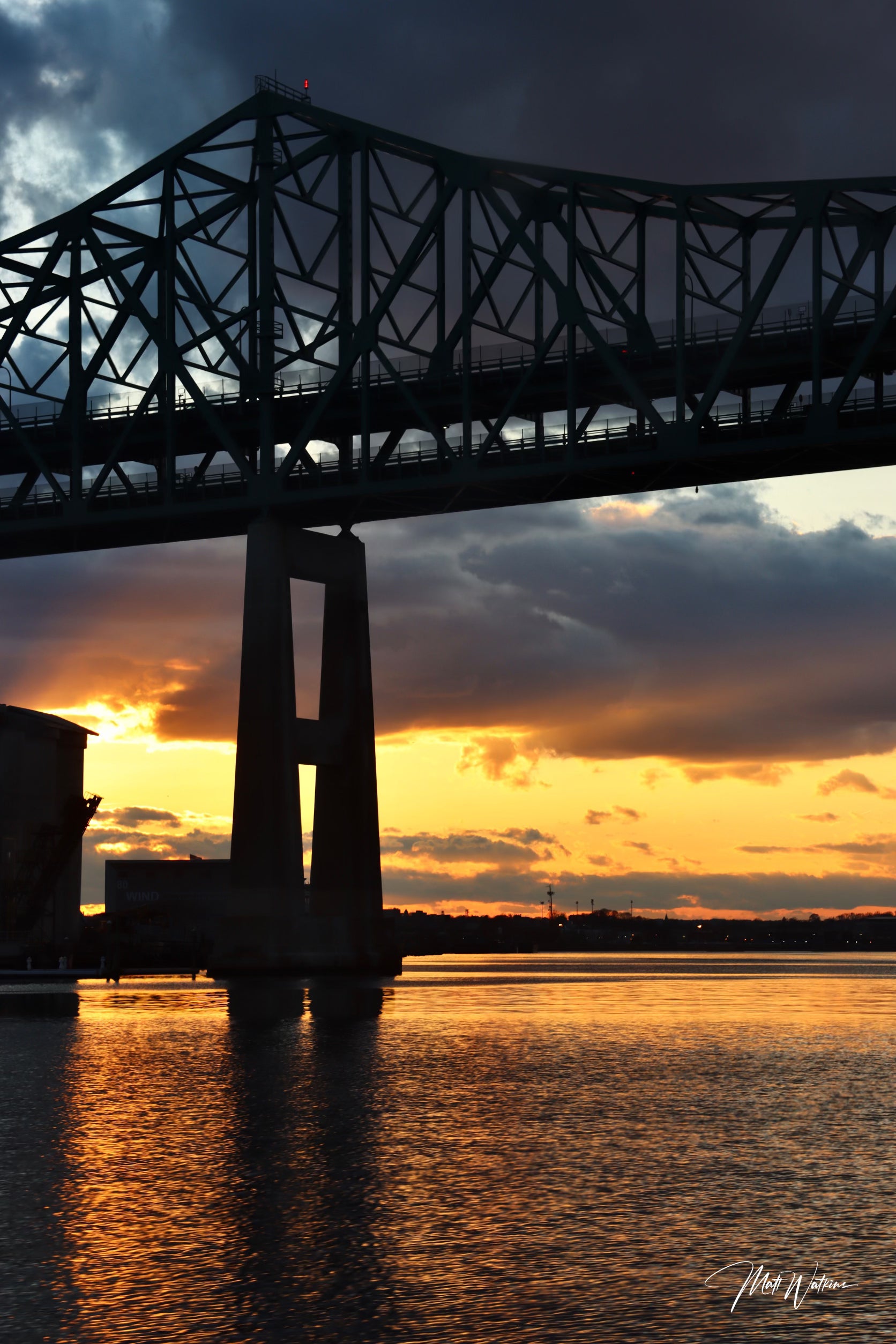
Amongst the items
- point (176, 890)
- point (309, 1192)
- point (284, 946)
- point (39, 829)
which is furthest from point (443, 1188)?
point (176, 890)

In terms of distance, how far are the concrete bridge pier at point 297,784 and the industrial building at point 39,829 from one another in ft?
110

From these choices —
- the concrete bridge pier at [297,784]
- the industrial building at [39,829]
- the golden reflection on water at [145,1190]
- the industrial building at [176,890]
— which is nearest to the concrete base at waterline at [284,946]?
the concrete bridge pier at [297,784]

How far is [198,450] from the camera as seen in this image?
336 feet

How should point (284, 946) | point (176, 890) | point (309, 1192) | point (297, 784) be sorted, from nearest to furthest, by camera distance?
point (309, 1192) < point (284, 946) < point (297, 784) < point (176, 890)

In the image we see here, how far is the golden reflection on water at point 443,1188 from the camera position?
45.8ft

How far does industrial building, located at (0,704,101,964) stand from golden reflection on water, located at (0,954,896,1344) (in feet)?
247

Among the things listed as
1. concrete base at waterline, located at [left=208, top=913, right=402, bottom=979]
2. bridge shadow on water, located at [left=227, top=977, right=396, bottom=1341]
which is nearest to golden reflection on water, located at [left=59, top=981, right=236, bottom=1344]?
bridge shadow on water, located at [left=227, top=977, right=396, bottom=1341]

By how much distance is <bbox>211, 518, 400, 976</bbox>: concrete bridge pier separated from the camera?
83.1m

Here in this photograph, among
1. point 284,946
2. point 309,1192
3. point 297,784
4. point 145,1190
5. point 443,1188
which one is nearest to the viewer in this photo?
point 309,1192

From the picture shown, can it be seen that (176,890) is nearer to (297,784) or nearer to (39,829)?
(39,829)

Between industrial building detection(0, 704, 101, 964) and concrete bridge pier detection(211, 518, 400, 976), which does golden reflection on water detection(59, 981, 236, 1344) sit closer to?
concrete bridge pier detection(211, 518, 400, 976)

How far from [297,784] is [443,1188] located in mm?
64498

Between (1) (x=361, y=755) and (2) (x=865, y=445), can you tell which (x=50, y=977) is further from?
(2) (x=865, y=445)

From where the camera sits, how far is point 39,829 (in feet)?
406
